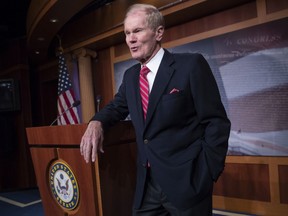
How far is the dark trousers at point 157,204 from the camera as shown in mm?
1075

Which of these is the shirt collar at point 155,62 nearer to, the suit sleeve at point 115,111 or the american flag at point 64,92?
the suit sleeve at point 115,111

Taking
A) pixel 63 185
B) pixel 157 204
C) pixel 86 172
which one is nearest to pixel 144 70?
pixel 157 204

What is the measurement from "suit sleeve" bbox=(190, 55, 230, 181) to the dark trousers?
15 centimetres

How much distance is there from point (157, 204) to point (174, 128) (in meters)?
0.33

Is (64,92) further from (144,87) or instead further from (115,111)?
(144,87)

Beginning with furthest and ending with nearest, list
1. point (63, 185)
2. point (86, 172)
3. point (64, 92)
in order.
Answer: point (64, 92) → point (63, 185) → point (86, 172)

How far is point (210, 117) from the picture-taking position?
1.04 m

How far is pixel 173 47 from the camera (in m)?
3.57

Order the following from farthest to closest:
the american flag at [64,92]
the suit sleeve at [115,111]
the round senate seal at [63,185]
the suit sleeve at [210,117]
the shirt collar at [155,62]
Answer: the american flag at [64,92] < the round senate seal at [63,185] < the suit sleeve at [115,111] < the shirt collar at [155,62] < the suit sleeve at [210,117]

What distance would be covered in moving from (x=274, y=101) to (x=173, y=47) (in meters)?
1.39

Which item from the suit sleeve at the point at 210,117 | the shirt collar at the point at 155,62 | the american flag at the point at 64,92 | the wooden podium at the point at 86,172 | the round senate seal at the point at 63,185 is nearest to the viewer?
the suit sleeve at the point at 210,117

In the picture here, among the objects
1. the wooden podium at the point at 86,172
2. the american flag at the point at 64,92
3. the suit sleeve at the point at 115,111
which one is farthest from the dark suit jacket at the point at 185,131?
the american flag at the point at 64,92

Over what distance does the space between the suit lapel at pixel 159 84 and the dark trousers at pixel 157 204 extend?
0.28 meters

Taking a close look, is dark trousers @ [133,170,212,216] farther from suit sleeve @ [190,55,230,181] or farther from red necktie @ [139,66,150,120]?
red necktie @ [139,66,150,120]
